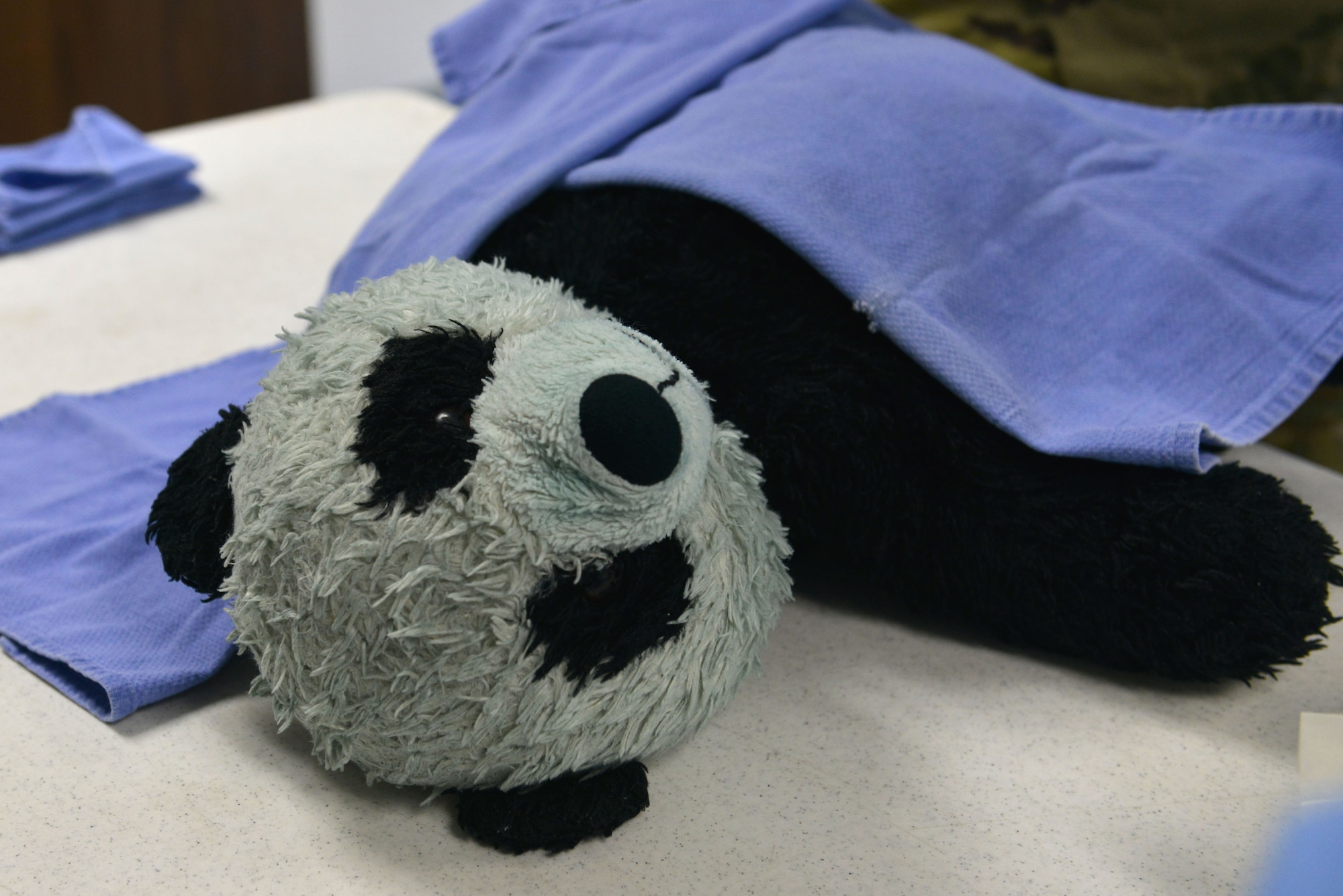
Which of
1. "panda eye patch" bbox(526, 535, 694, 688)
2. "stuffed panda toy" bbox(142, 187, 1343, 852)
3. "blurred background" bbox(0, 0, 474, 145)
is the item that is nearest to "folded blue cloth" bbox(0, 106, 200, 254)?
"blurred background" bbox(0, 0, 474, 145)

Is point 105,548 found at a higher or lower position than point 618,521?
lower

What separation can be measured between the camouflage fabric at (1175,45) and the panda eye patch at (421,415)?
0.95m

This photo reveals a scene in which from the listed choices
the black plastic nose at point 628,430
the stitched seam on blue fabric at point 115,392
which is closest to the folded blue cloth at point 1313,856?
the black plastic nose at point 628,430

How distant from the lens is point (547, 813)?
1.70 feet

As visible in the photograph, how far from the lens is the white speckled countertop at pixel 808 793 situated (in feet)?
1.70

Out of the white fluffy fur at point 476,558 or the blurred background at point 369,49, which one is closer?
the white fluffy fur at point 476,558

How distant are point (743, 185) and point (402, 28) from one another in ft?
7.83

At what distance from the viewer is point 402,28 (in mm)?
2789

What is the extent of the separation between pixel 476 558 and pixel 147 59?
2356 millimetres

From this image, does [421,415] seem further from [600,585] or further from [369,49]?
[369,49]

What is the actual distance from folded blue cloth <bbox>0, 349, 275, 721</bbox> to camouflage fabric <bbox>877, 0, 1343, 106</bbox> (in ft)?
2.93

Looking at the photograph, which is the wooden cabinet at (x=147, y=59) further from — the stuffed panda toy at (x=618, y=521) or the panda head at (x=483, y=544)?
the panda head at (x=483, y=544)

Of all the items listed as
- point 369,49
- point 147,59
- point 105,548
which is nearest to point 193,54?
point 147,59

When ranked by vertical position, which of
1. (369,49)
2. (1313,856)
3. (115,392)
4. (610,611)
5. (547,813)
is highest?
(1313,856)
